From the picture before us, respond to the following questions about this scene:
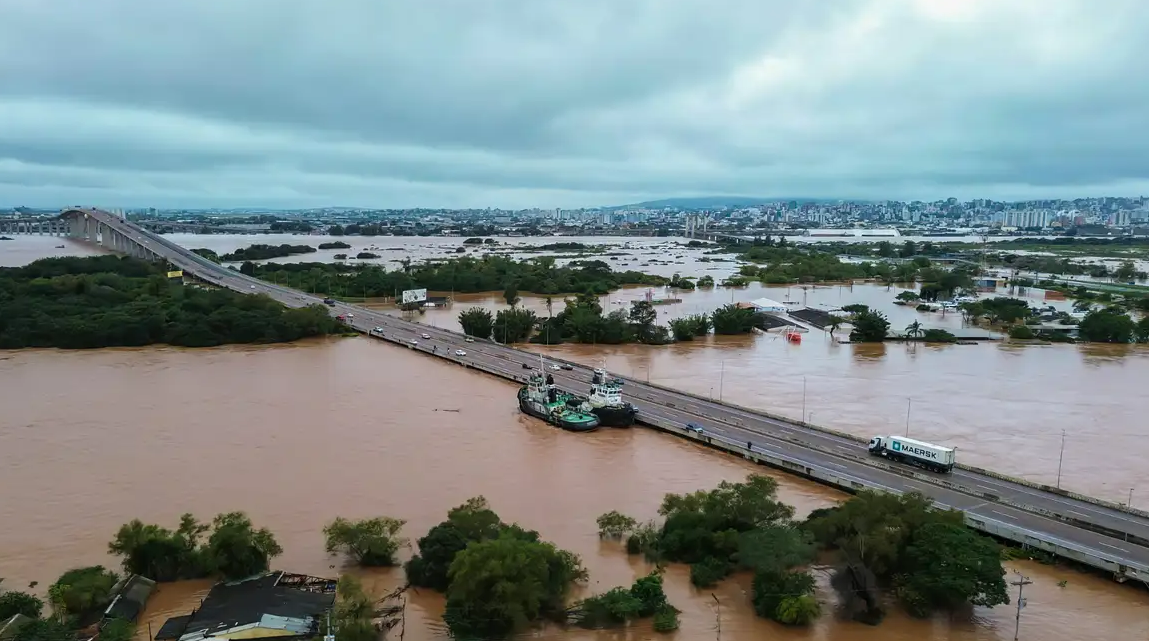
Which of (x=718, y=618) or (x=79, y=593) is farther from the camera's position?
(x=718, y=618)

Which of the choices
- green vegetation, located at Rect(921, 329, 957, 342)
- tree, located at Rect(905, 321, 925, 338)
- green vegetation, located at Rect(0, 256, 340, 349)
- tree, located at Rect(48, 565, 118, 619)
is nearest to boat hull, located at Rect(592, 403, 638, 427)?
tree, located at Rect(48, 565, 118, 619)

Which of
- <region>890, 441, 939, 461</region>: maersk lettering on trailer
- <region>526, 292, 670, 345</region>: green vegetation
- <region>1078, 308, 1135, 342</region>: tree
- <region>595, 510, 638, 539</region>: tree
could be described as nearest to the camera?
<region>595, 510, 638, 539</region>: tree

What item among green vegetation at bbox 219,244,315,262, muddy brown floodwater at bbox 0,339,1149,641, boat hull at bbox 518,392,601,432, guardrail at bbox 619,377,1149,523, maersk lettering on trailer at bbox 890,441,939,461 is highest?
green vegetation at bbox 219,244,315,262

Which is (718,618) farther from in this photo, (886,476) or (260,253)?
(260,253)

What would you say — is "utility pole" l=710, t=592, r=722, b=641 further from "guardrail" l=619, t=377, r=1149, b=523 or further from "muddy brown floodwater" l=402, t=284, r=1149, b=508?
"muddy brown floodwater" l=402, t=284, r=1149, b=508

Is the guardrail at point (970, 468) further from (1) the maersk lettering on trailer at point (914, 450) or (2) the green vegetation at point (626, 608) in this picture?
(2) the green vegetation at point (626, 608)

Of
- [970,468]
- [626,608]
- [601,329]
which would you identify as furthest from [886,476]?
[601,329]

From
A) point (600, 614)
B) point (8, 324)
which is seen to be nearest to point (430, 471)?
point (600, 614)

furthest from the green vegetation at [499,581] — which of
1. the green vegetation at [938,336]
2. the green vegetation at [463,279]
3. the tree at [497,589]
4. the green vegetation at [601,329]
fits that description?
the green vegetation at [463,279]
